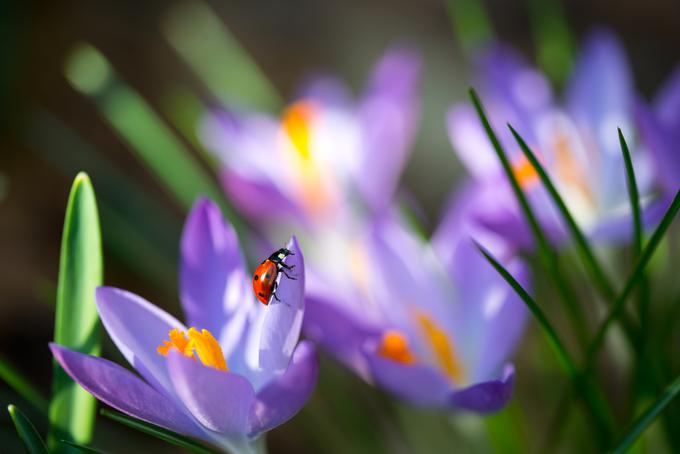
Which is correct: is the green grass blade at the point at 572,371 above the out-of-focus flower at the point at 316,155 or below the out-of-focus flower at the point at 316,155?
below

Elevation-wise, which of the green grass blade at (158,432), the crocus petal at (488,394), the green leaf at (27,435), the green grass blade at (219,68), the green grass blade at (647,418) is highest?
the green grass blade at (219,68)

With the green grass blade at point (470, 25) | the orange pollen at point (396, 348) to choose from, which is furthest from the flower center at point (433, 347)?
the green grass blade at point (470, 25)

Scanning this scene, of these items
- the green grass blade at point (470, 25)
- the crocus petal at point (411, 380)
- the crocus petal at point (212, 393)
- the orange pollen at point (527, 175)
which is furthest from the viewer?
the green grass blade at point (470, 25)

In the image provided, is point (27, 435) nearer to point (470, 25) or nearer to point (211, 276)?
point (211, 276)

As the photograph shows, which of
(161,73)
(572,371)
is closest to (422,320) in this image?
(572,371)

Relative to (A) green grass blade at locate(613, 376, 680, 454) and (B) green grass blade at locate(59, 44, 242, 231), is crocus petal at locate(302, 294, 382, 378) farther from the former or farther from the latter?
(B) green grass blade at locate(59, 44, 242, 231)

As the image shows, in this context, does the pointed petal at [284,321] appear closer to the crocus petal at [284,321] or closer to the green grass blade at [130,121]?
the crocus petal at [284,321]

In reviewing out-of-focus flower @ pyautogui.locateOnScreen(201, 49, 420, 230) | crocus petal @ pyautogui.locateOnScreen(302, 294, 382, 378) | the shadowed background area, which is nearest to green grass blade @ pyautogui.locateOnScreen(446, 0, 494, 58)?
the shadowed background area

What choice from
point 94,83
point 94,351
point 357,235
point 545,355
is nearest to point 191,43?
point 94,83
